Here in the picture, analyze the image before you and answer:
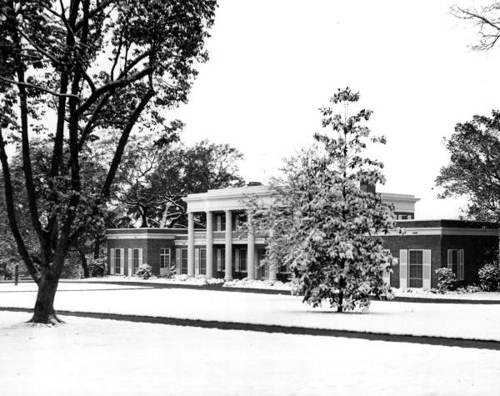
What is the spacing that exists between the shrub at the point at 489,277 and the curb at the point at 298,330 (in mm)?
25926

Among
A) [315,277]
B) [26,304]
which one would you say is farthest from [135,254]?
[315,277]

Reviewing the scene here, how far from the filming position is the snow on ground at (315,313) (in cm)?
2245

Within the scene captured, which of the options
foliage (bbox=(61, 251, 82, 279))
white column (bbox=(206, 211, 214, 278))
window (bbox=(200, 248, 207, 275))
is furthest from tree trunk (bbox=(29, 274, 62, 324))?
foliage (bbox=(61, 251, 82, 279))

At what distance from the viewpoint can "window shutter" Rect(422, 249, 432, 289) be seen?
4603 centimetres

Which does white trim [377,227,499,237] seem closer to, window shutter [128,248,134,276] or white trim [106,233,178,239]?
white trim [106,233,178,239]

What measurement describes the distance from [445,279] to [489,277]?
10.3 feet

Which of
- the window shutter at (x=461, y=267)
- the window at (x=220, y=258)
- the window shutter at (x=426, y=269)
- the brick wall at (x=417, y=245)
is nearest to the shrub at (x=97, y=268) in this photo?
the window at (x=220, y=258)

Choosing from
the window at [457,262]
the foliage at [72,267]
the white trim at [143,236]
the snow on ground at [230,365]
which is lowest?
the foliage at [72,267]

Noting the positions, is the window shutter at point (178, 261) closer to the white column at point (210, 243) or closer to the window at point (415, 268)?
the white column at point (210, 243)

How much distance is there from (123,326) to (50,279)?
2.79m

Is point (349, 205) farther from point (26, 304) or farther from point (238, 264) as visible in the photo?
point (238, 264)

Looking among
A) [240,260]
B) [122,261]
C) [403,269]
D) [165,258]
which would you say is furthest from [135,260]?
[403,269]

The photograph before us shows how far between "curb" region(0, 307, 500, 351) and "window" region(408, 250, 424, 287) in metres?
24.2

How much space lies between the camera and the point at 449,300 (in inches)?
1496
